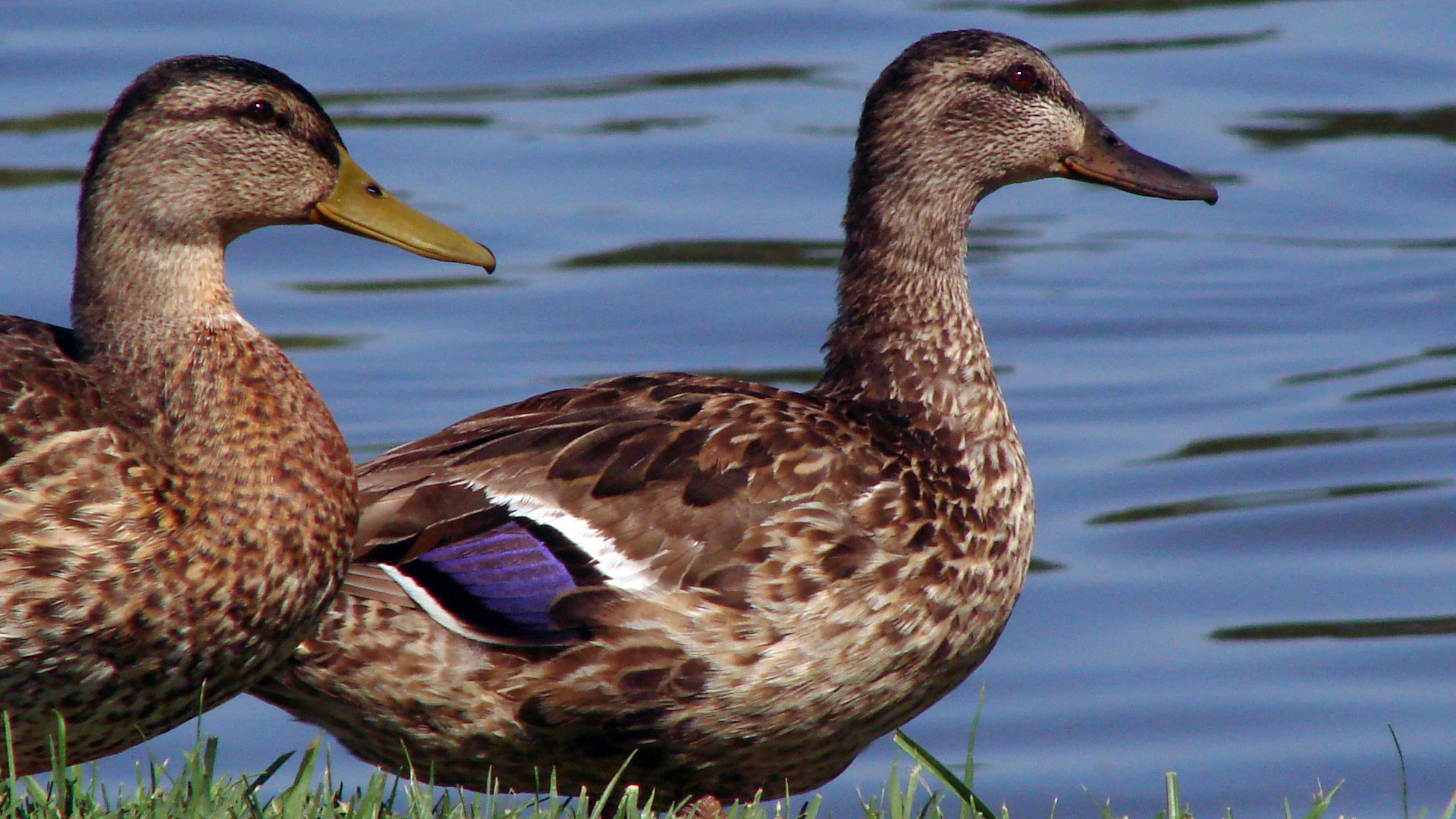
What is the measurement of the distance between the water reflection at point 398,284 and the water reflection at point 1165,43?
421 cm

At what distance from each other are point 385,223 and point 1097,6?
11771 mm

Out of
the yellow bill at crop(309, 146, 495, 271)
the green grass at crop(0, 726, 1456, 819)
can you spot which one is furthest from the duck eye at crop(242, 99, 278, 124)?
the green grass at crop(0, 726, 1456, 819)

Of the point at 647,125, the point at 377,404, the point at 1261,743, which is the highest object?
the point at 647,125

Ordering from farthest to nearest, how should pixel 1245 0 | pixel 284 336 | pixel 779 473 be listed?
Result: pixel 1245 0
pixel 284 336
pixel 779 473

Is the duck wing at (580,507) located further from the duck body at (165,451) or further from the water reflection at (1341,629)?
the water reflection at (1341,629)

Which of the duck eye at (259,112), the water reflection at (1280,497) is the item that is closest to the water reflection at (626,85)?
the water reflection at (1280,497)

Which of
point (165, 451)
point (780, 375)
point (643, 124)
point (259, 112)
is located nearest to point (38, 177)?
point (643, 124)

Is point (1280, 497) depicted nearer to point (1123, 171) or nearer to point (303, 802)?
point (1123, 171)

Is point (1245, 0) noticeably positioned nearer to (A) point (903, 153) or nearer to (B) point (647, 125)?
(B) point (647, 125)

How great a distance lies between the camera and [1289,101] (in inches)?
571

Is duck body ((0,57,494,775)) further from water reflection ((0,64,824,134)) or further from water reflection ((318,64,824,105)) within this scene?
water reflection ((318,64,824,105))

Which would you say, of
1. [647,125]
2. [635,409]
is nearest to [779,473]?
[635,409]

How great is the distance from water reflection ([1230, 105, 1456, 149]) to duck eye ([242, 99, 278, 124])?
10230 millimetres

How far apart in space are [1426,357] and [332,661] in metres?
7.84
